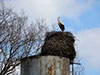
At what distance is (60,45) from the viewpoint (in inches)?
403

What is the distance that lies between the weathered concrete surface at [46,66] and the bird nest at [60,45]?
81 cm

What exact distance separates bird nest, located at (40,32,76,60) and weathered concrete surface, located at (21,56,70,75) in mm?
812

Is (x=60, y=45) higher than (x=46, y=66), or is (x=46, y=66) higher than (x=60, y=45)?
(x=60, y=45)

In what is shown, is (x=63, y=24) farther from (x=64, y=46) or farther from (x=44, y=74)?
(x=44, y=74)

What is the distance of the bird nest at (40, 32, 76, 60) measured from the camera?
999 cm

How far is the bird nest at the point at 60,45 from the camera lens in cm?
999

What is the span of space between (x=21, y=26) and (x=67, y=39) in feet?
26.5

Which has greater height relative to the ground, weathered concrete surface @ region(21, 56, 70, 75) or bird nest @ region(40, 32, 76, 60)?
bird nest @ region(40, 32, 76, 60)

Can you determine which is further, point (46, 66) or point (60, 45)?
point (60, 45)

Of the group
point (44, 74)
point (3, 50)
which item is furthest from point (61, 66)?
point (3, 50)

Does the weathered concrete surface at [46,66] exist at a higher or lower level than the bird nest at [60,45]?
lower

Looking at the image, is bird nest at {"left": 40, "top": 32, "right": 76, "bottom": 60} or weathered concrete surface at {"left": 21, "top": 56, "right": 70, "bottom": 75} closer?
weathered concrete surface at {"left": 21, "top": 56, "right": 70, "bottom": 75}

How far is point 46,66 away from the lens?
892 centimetres

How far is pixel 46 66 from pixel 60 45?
153 centimetres
